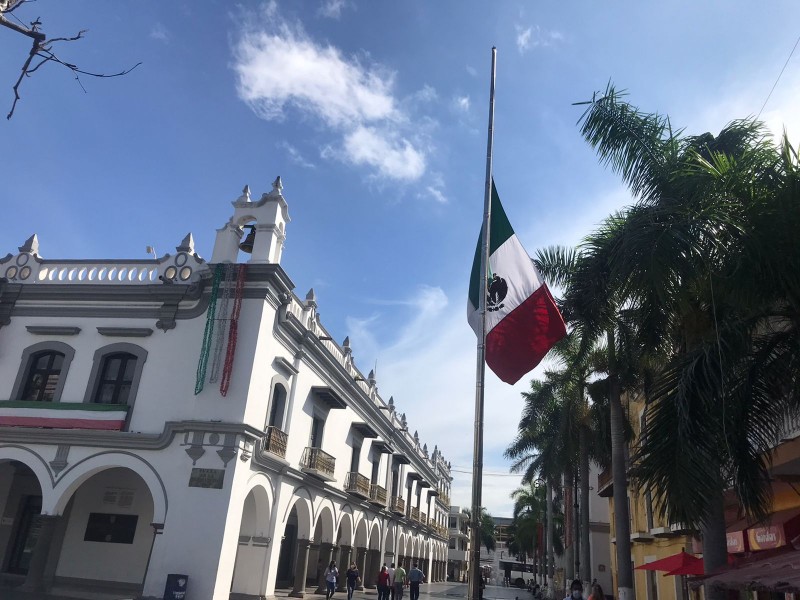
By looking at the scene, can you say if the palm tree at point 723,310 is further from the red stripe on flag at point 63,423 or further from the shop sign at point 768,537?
the red stripe on flag at point 63,423

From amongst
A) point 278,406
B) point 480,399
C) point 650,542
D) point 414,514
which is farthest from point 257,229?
point 414,514

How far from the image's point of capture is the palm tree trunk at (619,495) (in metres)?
15.7

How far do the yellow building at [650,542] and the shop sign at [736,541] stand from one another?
3209mm

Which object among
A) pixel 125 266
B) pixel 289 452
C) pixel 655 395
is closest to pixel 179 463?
pixel 289 452

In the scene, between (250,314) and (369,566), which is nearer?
(250,314)

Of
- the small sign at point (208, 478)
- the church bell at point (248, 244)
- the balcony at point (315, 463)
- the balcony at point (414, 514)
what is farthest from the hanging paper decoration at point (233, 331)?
the balcony at point (414, 514)

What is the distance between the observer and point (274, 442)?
17516 millimetres

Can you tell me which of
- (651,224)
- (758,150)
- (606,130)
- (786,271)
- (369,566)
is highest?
(606,130)

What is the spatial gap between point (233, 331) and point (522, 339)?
32.4ft

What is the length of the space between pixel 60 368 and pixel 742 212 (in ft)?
59.0

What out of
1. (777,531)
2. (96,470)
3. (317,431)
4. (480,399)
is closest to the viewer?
(480,399)

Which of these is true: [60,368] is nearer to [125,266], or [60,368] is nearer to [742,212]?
[125,266]

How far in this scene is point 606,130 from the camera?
11.1 m

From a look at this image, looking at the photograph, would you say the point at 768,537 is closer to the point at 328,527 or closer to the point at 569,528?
the point at 328,527
